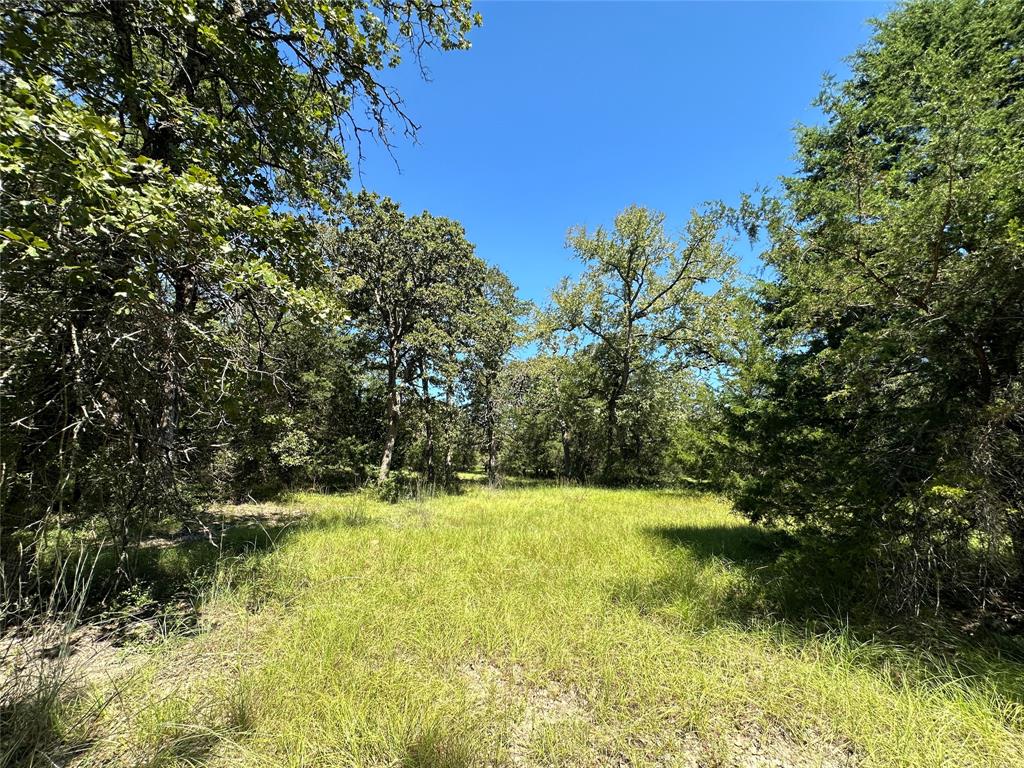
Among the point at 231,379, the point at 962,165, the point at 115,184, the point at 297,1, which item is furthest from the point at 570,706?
the point at 297,1

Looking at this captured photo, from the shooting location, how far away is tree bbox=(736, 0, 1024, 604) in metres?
2.99

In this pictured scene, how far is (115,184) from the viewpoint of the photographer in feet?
8.15

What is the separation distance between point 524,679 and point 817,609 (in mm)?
3198

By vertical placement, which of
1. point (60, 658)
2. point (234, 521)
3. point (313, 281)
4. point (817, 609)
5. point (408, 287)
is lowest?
point (234, 521)

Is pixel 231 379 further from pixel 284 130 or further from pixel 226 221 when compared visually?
pixel 284 130

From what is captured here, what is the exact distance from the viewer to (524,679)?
284 centimetres

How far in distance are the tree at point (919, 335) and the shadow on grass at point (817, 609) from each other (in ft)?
1.11

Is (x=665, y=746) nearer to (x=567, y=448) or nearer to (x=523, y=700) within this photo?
(x=523, y=700)

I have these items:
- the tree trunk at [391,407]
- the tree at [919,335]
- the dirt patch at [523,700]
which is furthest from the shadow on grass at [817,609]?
the tree trunk at [391,407]

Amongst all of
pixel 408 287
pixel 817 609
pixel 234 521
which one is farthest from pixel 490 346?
pixel 817 609

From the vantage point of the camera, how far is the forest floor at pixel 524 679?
2.14 metres

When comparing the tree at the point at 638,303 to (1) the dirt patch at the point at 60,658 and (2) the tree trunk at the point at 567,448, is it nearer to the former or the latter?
(2) the tree trunk at the point at 567,448

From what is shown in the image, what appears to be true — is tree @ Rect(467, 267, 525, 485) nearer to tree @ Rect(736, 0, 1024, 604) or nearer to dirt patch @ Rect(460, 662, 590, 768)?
tree @ Rect(736, 0, 1024, 604)

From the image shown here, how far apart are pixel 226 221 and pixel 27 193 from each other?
3.21ft
